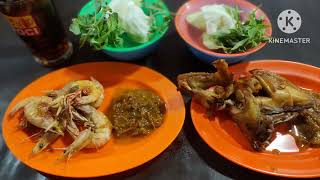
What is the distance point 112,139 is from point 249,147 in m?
0.51

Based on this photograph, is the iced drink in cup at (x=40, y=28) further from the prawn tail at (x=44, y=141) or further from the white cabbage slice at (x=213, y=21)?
the white cabbage slice at (x=213, y=21)

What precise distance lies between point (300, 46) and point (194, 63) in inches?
20.6

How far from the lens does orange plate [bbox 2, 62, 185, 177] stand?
120cm

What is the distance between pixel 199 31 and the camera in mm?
1581

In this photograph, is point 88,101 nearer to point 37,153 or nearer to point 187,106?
point 37,153

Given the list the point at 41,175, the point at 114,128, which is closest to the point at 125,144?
the point at 114,128

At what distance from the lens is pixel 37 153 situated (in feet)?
4.04

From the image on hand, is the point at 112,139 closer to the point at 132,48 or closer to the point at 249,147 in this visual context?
the point at 132,48

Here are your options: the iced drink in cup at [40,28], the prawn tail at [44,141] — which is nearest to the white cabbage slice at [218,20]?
the iced drink in cup at [40,28]

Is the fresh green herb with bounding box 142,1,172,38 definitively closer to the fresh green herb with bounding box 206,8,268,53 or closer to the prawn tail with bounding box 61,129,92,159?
the fresh green herb with bounding box 206,8,268,53

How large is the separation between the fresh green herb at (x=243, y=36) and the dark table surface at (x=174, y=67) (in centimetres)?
16

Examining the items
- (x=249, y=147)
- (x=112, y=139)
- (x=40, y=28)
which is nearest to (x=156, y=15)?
(x=40, y=28)

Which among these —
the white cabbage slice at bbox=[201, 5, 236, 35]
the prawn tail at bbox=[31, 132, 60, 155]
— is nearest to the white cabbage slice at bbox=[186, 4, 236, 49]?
the white cabbage slice at bbox=[201, 5, 236, 35]

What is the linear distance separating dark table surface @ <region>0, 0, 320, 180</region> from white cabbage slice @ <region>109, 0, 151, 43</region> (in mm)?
157
